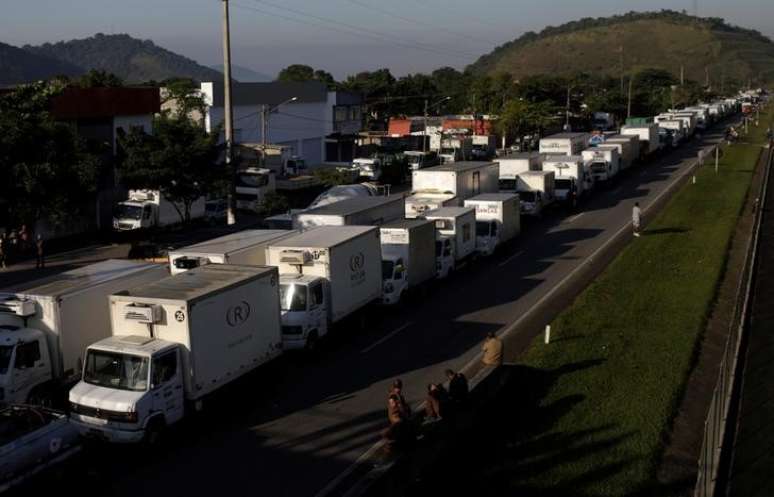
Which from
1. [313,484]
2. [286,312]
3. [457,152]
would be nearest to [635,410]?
[313,484]

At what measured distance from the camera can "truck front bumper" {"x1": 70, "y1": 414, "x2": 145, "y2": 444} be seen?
1535 centimetres

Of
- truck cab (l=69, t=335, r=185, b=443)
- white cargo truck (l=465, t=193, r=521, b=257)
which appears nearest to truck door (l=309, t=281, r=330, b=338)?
truck cab (l=69, t=335, r=185, b=443)

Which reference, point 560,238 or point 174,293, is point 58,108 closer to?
point 560,238

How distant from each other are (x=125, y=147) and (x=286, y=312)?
70.9ft

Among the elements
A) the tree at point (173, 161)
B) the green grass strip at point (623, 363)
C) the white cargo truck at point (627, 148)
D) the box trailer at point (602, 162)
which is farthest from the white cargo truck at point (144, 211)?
the white cargo truck at point (627, 148)

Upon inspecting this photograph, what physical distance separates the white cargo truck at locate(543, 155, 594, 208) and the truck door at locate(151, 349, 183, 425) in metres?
35.7

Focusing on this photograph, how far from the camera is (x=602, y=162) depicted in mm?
59375

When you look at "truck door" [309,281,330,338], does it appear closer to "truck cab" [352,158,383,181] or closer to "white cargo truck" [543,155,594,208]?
"white cargo truck" [543,155,594,208]

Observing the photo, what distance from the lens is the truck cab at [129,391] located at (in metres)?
15.4

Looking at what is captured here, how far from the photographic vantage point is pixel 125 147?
39.3m

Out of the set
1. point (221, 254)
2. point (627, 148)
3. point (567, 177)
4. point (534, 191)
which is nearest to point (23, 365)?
point (221, 254)

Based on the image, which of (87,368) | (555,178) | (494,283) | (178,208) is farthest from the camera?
(555,178)

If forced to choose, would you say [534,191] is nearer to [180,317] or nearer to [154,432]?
[180,317]

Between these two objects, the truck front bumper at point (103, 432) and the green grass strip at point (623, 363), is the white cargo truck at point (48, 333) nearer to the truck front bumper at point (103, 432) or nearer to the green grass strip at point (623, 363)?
the truck front bumper at point (103, 432)
